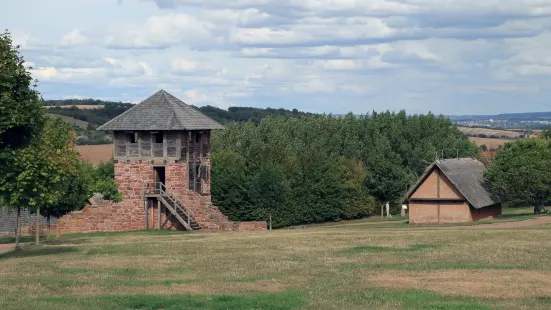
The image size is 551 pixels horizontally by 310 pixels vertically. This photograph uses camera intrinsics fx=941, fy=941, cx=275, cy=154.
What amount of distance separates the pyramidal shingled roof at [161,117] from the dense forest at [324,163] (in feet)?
26.4

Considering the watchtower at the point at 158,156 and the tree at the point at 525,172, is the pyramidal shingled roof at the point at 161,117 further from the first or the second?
the tree at the point at 525,172

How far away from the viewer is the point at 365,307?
24688 mm

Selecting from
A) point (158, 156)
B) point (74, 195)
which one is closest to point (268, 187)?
point (158, 156)

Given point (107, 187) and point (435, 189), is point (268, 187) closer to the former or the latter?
point (435, 189)

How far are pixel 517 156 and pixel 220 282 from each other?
48409mm

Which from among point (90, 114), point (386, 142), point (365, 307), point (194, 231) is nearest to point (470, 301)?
point (365, 307)

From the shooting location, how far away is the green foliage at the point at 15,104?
1460 inches

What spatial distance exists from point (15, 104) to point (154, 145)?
30.2 meters

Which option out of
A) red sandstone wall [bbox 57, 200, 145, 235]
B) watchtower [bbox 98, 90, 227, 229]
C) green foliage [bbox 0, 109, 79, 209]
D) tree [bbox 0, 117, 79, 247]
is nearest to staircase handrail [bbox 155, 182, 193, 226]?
watchtower [bbox 98, 90, 227, 229]

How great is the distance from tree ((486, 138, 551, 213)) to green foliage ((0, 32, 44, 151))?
43.1 m

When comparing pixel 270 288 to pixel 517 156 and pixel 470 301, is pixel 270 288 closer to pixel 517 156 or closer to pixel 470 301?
pixel 470 301

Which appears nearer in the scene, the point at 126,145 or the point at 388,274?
the point at 388,274

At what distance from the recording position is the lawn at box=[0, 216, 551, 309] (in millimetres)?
25469

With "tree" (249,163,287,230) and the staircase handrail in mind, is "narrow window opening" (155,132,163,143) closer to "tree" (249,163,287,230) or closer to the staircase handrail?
the staircase handrail
